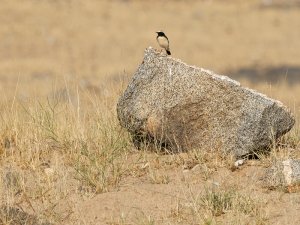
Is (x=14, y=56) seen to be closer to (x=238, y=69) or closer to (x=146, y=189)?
(x=238, y=69)

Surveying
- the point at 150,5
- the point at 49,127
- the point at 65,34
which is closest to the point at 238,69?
the point at 65,34

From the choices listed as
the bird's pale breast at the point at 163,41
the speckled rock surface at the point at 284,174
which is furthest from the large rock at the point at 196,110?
the speckled rock surface at the point at 284,174

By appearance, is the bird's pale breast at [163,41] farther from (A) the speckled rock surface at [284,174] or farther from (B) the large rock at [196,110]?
(A) the speckled rock surface at [284,174]

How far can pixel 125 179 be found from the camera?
6.22 meters

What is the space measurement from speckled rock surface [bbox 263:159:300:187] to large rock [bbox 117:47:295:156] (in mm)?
399

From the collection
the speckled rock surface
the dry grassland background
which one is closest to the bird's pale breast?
the dry grassland background

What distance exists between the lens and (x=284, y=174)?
5906 millimetres

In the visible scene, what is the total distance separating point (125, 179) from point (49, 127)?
1.12 metres

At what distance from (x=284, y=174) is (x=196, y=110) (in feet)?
3.37

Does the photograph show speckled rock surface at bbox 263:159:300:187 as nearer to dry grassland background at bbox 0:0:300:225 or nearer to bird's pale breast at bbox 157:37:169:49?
dry grassland background at bbox 0:0:300:225

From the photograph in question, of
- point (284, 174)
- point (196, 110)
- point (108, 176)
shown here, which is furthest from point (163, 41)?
point (284, 174)

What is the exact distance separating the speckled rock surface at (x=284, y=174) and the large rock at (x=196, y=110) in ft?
1.31

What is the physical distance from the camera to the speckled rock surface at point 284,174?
588 centimetres

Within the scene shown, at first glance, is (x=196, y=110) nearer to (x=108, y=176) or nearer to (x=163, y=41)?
(x=163, y=41)
